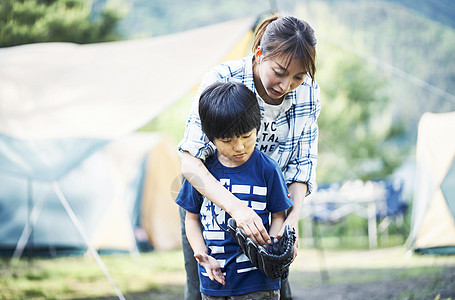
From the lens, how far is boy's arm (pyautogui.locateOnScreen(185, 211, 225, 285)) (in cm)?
100

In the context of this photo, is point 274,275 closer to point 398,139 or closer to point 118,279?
point 118,279

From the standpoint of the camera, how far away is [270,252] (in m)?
0.94

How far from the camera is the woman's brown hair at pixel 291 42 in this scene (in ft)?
3.27

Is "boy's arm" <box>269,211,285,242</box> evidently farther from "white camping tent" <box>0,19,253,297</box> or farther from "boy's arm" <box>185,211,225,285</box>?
"white camping tent" <box>0,19,253,297</box>

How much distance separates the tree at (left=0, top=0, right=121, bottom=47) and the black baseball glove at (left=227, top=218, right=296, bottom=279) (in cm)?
709

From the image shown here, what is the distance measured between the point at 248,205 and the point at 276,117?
230 mm

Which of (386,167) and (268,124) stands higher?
(268,124)

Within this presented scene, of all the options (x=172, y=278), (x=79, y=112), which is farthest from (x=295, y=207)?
(x=172, y=278)

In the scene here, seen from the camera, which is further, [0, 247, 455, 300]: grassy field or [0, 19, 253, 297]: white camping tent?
[0, 247, 455, 300]: grassy field

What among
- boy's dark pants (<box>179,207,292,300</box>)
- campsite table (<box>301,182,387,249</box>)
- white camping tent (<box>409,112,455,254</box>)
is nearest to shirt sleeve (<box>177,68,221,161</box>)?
boy's dark pants (<box>179,207,292,300</box>)

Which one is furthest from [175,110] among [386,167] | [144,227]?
[144,227]

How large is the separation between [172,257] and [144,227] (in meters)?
0.49

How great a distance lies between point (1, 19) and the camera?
7332 mm

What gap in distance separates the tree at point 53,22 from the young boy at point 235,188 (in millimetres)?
6963
